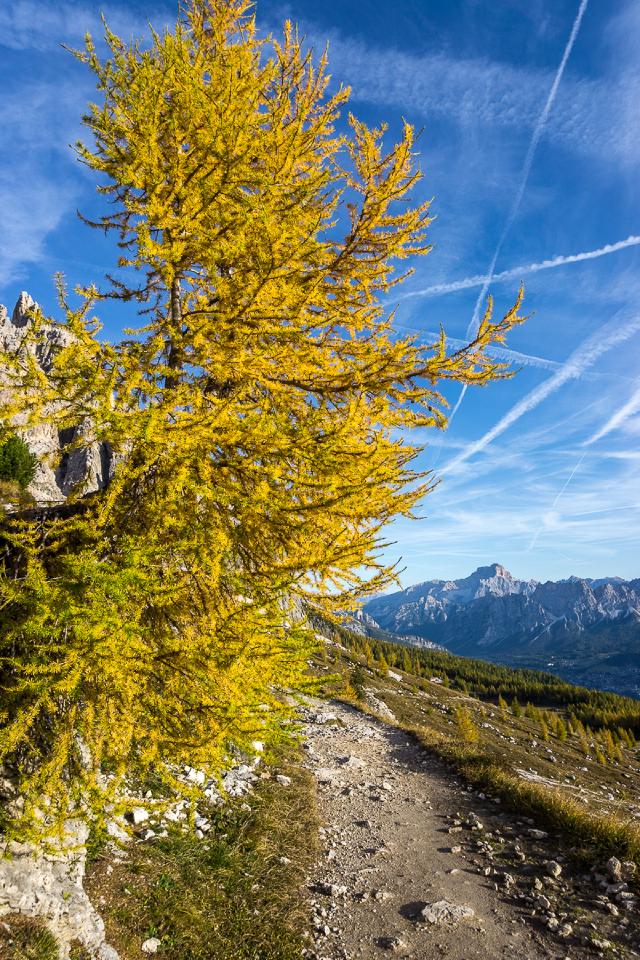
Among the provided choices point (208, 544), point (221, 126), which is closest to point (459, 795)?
point (208, 544)

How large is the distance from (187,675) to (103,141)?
4.69 m

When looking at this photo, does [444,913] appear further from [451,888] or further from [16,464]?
[16,464]

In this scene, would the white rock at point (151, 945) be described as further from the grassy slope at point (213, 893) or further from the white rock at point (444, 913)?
the white rock at point (444, 913)

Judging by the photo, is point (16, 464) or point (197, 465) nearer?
point (197, 465)

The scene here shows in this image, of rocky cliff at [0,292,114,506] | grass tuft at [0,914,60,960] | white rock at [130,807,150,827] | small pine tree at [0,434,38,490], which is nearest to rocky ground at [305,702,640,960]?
white rock at [130,807,150,827]

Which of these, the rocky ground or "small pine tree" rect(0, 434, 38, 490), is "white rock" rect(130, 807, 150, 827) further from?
"small pine tree" rect(0, 434, 38, 490)

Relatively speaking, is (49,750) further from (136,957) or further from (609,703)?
(609,703)

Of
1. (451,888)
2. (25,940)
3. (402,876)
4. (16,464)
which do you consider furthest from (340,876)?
(16,464)

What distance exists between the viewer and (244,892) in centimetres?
488

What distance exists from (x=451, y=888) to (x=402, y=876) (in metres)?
0.61

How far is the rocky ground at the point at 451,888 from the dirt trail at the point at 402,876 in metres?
0.01

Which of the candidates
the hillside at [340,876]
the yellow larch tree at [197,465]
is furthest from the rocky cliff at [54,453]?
the hillside at [340,876]

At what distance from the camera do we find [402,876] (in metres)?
5.44

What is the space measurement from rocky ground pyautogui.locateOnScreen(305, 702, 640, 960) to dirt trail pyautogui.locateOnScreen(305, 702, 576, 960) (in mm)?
13
